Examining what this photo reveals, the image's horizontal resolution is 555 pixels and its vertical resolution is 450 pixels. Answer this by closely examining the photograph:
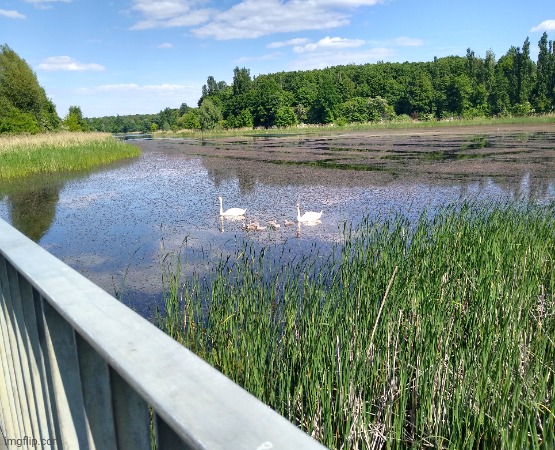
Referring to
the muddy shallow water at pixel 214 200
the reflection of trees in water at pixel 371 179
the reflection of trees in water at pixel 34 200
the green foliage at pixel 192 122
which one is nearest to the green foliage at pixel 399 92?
the green foliage at pixel 192 122

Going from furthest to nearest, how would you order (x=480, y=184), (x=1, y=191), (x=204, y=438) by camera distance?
1. (x=1, y=191)
2. (x=480, y=184)
3. (x=204, y=438)

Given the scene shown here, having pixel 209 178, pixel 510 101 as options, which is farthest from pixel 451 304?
pixel 510 101

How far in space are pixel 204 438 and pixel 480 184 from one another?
11005 mm

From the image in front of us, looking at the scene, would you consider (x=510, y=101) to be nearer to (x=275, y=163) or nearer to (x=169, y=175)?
(x=275, y=163)

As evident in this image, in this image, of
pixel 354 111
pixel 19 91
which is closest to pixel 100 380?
pixel 19 91

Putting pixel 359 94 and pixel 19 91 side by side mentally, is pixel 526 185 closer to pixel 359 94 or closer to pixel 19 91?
pixel 19 91

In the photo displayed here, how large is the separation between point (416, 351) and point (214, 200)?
Answer: 7661 mm

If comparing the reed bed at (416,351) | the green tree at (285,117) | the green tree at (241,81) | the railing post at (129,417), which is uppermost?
the green tree at (241,81)

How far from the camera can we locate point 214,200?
1005cm

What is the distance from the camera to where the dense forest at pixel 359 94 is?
3728 centimetres

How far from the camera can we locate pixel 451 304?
124 inches

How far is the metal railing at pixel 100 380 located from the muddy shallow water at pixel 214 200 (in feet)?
10.7

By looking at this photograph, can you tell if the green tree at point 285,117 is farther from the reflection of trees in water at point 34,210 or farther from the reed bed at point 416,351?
the reed bed at point 416,351

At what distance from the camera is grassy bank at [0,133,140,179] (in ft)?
51.5
